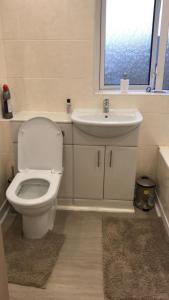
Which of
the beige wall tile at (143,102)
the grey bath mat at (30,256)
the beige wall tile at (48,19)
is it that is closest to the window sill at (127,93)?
the beige wall tile at (143,102)

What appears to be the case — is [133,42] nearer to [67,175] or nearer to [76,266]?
[67,175]

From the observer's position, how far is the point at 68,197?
226 centimetres

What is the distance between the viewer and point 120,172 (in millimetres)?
2119

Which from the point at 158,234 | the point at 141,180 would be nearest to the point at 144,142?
the point at 141,180

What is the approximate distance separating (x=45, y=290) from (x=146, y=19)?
226 cm

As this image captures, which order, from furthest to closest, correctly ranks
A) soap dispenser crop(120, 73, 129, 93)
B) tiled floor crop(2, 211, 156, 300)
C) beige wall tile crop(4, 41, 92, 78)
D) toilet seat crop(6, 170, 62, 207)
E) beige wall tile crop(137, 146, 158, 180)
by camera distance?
beige wall tile crop(137, 146, 158, 180)
soap dispenser crop(120, 73, 129, 93)
beige wall tile crop(4, 41, 92, 78)
toilet seat crop(6, 170, 62, 207)
tiled floor crop(2, 211, 156, 300)

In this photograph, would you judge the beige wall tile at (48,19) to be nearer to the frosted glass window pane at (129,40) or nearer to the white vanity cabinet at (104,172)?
the frosted glass window pane at (129,40)

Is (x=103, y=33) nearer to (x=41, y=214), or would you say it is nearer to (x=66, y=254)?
(x=41, y=214)

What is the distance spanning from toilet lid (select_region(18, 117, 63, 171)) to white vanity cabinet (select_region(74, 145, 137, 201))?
18 cm

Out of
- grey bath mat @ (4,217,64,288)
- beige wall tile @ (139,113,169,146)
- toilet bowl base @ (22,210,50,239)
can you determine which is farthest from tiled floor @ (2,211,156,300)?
beige wall tile @ (139,113,169,146)

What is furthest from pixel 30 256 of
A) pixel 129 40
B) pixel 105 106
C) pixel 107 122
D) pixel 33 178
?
pixel 129 40

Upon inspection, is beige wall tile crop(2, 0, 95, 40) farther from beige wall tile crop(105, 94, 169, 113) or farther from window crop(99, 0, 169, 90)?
beige wall tile crop(105, 94, 169, 113)

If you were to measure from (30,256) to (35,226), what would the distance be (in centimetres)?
21

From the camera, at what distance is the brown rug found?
1.46 metres
